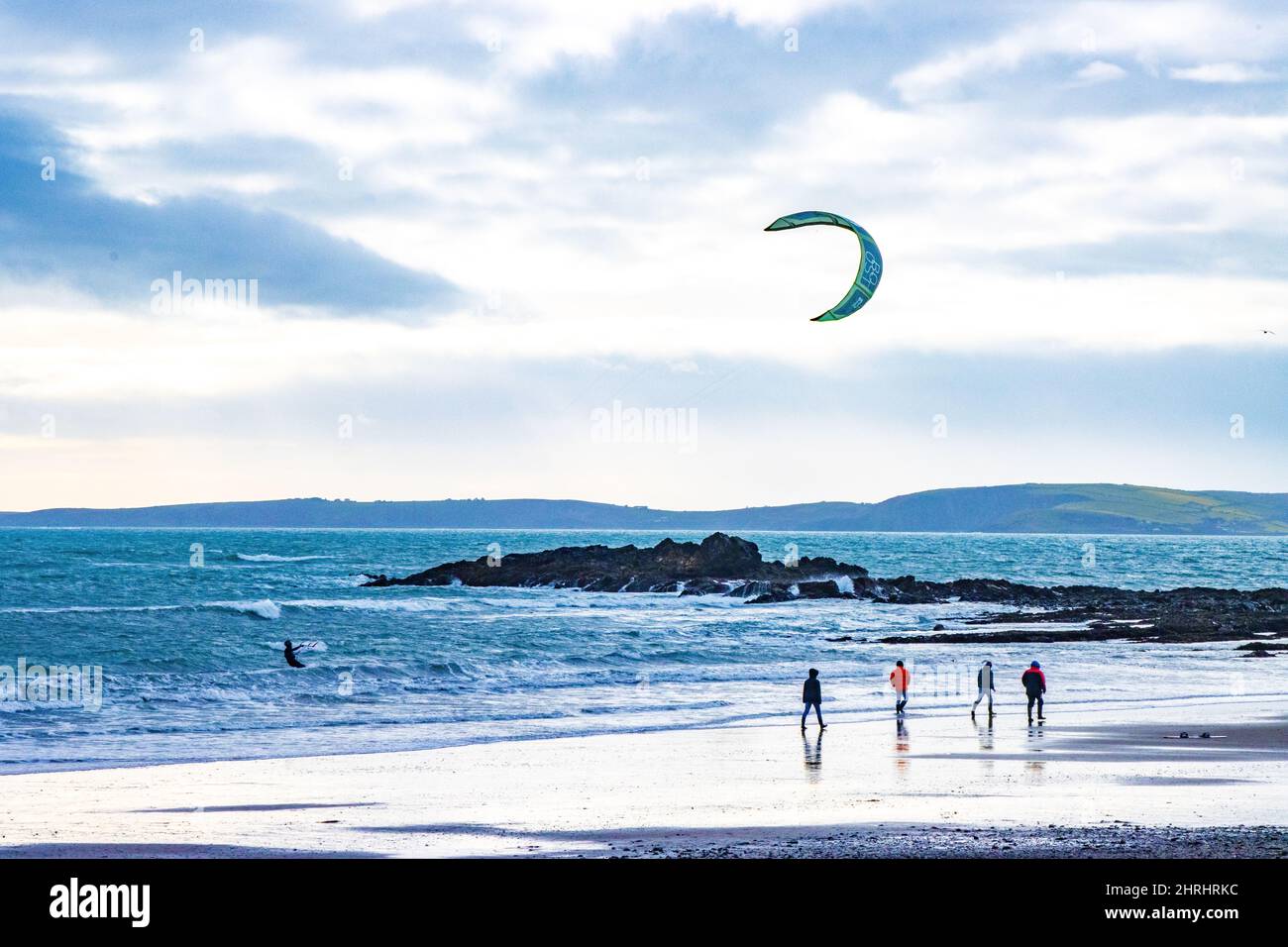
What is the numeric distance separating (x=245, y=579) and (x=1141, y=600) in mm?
56221

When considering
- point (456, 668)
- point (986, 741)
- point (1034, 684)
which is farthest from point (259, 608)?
point (986, 741)

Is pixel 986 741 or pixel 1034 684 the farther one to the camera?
pixel 1034 684

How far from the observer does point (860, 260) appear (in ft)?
80.7

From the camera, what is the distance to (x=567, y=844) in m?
13.6

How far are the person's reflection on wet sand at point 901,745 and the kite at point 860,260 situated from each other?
A: 22.8 ft

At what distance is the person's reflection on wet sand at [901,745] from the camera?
19.7 m

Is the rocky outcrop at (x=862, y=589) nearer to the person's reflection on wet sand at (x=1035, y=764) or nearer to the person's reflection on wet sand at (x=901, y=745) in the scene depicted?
the person's reflection on wet sand at (x=901, y=745)

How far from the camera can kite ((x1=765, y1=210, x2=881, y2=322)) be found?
77.7 ft

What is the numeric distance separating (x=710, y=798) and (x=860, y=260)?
37.1 feet

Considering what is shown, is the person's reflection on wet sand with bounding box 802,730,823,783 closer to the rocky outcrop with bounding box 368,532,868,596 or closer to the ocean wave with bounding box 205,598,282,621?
the ocean wave with bounding box 205,598,282,621

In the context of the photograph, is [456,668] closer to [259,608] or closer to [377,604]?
[259,608]

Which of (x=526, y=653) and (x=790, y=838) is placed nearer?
(x=790, y=838)
